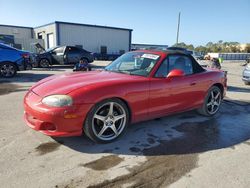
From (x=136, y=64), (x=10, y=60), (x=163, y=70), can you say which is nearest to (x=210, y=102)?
(x=163, y=70)

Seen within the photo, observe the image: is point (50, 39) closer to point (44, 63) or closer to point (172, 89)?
point (44, 63)

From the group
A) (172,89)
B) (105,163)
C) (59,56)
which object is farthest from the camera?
(59,56)

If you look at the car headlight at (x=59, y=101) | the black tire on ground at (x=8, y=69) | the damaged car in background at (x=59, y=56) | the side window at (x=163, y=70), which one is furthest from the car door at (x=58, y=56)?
the car headlight at (x=59, y=101)

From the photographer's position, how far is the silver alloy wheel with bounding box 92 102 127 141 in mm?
3521

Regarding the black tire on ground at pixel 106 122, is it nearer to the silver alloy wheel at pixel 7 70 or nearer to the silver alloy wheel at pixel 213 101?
the silver alloy wheel at pixel 213 101

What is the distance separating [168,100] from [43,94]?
2.16m

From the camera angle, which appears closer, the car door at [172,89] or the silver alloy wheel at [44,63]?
the car door at [172,89]

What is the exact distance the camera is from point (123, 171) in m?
2.87

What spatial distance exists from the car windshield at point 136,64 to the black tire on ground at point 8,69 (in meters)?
6.83

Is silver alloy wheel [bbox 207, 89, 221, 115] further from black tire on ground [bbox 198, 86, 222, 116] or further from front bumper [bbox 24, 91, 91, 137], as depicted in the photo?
front bumper [bbox 24, 91, 91, 137]

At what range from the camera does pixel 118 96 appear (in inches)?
138

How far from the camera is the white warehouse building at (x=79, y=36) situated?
3098 centimetres

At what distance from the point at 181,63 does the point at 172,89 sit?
0.77 meters

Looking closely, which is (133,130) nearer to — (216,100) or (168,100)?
(168,100)
